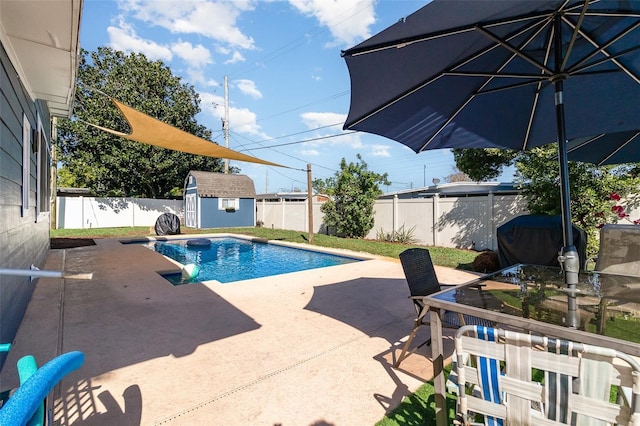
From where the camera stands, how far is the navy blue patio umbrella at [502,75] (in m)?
2.23

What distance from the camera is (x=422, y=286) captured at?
3453mm

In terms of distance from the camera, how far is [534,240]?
611cm

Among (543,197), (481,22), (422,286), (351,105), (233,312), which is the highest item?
(481,22)

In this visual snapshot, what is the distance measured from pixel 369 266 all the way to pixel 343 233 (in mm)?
7454

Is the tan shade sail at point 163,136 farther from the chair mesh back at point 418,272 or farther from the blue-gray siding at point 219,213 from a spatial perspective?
the blue-gray siding at point 219,213

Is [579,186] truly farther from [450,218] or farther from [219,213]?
[219,213]

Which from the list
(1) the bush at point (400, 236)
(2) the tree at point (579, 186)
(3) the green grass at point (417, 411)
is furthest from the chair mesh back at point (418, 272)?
(1) the bush at point (400, 236)

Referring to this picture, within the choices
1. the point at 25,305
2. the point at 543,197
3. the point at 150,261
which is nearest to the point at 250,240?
the point at 150,261

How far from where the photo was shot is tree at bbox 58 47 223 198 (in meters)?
20.0

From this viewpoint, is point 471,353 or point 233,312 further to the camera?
point 233,312

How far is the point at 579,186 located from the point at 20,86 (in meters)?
11.0

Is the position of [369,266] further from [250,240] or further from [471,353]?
[250,240]

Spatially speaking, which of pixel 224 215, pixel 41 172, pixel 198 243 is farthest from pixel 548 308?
pixel 224 215

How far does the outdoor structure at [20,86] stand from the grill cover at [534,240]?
7459 millimetres
